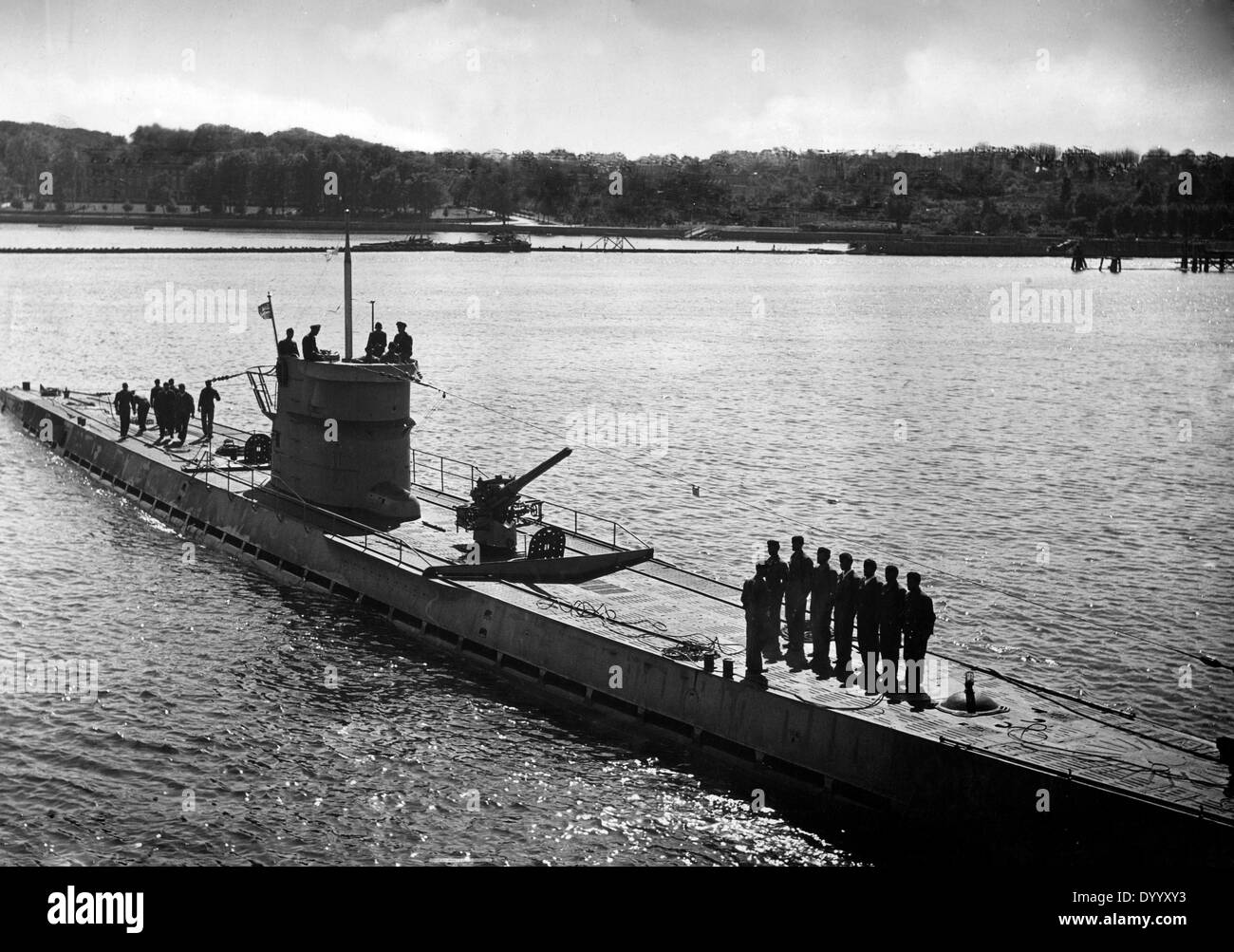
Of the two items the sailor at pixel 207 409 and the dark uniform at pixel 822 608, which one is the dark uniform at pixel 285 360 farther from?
the dark uniform at pixel 822 608

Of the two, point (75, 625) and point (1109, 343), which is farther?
point (1109, 343)

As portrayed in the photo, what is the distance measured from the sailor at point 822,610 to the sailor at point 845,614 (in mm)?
128

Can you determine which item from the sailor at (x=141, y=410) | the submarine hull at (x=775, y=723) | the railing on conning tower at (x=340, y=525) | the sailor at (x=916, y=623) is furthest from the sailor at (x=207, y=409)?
the sailor at (x=916, y=623)

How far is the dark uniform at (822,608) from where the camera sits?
23.1 meters

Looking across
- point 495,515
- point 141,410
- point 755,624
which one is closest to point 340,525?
point 495,515

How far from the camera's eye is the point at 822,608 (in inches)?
910

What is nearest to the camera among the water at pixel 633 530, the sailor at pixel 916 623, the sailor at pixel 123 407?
the water at pixel 633 530

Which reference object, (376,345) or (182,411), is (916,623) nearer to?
(376,345)

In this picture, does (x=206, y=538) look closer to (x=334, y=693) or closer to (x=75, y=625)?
(x=75, y=625)

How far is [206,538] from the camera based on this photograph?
38438mm

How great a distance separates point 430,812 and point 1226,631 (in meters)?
20.2

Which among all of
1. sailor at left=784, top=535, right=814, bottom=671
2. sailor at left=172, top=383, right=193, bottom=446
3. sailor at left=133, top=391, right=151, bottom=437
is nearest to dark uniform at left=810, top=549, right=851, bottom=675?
sailor at left=784, top=535, right=814, bottom=671

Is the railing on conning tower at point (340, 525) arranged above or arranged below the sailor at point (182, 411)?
below
